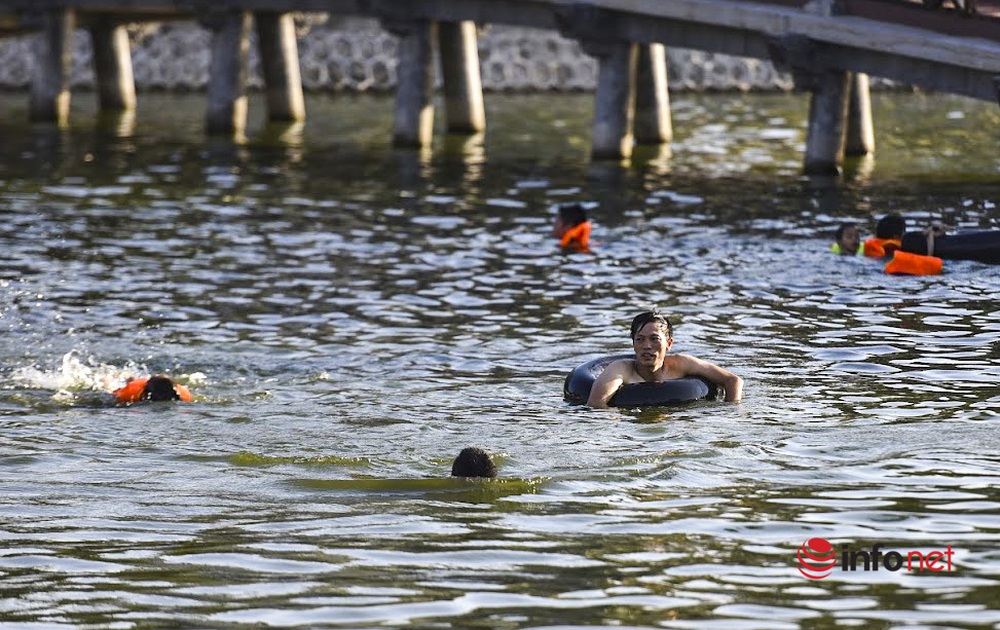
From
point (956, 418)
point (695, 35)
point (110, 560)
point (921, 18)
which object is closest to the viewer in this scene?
point (110, 560)

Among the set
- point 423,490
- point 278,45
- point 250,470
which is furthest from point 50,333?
point 278,45

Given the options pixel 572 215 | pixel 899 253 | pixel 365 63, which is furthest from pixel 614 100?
pixel 365 63

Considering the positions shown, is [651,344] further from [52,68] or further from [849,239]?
[52,68]

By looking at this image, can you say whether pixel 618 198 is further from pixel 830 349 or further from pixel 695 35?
pixel 830 349

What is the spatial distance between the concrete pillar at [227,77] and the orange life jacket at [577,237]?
17.0 metres

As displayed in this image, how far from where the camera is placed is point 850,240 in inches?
910

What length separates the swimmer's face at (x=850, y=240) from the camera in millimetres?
23062

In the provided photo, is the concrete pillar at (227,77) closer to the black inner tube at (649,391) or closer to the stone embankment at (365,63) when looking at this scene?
the stone embankment at (365,63)

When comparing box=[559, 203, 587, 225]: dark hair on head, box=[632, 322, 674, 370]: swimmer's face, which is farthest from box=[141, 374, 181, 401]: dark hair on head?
box=[559, 203, 587, 225]: dark hair on head

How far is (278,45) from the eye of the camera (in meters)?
41.7

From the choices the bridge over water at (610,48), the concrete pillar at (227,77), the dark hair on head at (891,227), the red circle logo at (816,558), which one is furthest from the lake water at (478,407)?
the concrete pillar at (227,77)

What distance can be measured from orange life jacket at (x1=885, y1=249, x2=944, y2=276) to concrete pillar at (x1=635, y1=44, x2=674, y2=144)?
582 inches

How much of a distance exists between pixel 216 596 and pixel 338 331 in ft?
31.1

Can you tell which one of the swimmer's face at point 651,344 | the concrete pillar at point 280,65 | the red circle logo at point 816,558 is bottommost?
the red circle logo at point 816,558
